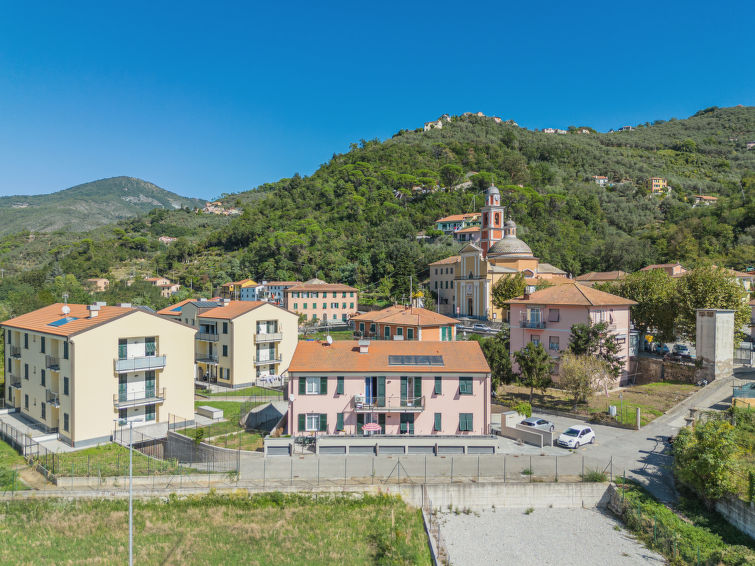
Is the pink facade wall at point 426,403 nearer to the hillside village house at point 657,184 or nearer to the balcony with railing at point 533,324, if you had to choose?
the balcony with railing at point 533,324

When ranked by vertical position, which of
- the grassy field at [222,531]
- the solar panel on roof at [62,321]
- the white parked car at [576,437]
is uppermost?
the solar panel on roof at [62,321]

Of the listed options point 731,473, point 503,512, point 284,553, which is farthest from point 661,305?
point 284,553

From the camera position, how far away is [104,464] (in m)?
24.2

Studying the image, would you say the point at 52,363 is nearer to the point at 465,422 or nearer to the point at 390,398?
the point at 390,398

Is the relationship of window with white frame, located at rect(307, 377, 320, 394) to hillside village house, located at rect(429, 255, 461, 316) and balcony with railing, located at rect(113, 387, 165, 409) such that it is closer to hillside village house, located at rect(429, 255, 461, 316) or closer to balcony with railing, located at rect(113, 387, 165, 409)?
balcony with railing, located at rect(113, 387, 165, 409)

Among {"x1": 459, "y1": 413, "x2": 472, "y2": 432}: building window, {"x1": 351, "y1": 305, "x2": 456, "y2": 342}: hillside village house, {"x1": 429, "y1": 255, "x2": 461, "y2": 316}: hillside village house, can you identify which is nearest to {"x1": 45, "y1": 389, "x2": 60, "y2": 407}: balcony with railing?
{"x1": 459, "y1": 413, "x2": 472, "y2": 432}: building window

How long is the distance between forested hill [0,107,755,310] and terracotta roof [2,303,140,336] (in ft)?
184

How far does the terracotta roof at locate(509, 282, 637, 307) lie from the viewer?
38344mm

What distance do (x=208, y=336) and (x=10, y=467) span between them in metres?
19.2

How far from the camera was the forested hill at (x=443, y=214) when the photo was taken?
96.2 meters

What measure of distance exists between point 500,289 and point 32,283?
95943 millimetres

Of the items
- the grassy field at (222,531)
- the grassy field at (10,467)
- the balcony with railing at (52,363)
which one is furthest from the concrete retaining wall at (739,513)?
the balcony with railing at (52,363)

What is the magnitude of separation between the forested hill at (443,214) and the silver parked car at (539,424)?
55.3 meters

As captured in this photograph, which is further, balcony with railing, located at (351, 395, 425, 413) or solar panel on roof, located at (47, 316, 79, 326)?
solar panel on roof, located at (47, 316, 79, 326)
